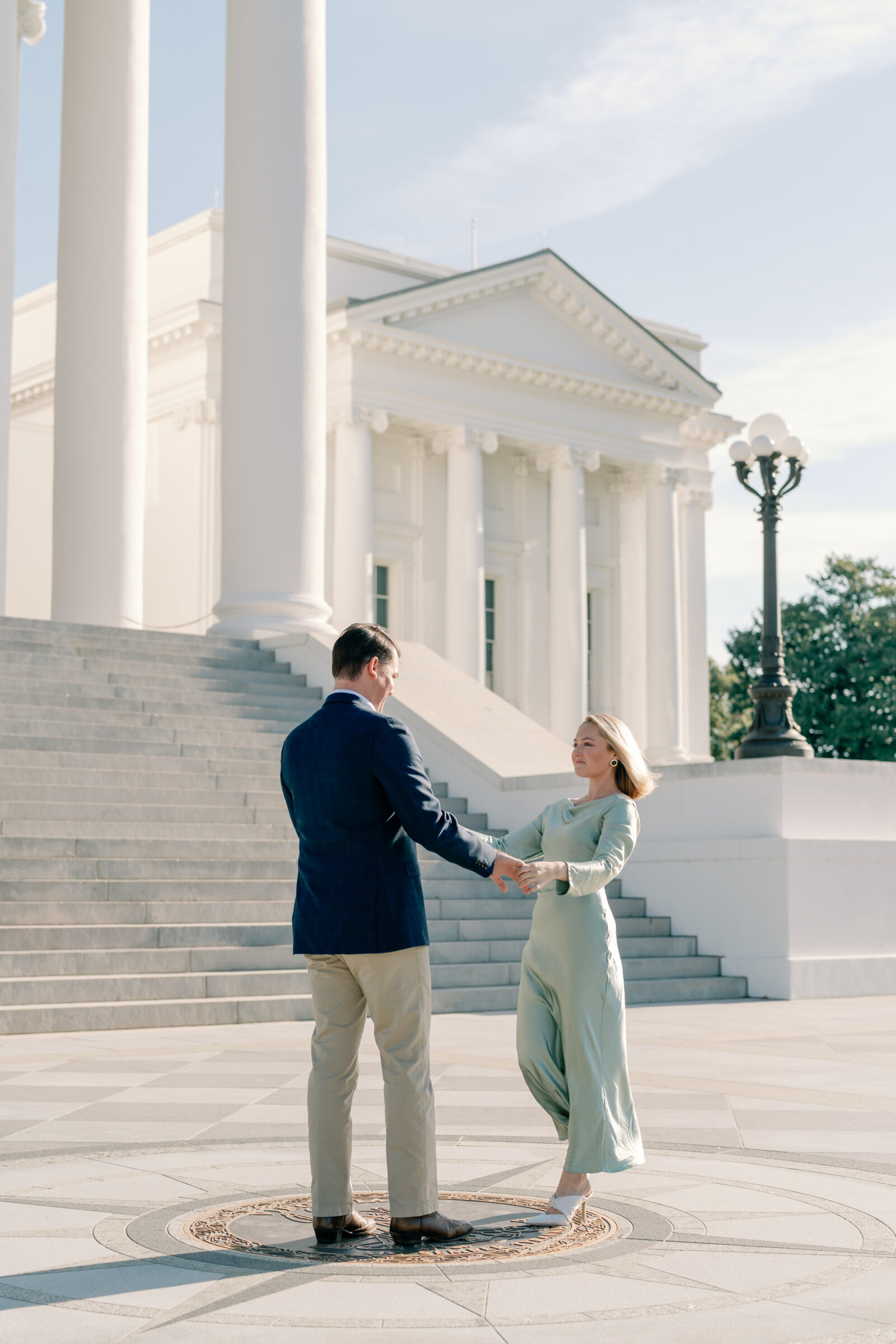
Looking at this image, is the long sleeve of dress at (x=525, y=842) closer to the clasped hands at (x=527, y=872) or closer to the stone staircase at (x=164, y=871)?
the clasped hands at (x=527, y=872)

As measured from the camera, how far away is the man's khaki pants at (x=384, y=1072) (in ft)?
18.6

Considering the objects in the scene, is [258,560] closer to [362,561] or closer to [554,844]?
[554,844]

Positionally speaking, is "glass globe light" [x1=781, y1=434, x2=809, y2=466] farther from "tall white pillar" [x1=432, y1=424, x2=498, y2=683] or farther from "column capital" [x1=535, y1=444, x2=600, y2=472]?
"column capital" [x1=535, y1=444, x2=600, y2=472]

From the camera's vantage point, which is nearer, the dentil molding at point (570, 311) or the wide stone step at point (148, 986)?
the wide stone step at point (148, 986)


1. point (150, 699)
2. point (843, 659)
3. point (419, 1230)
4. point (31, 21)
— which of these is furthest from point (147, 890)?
point (843, 659)

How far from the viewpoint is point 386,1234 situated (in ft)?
19.2

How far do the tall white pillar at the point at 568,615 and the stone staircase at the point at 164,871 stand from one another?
30.8 metres

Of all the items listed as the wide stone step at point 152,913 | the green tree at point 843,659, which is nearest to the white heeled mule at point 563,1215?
the wide stone step at point 152,913

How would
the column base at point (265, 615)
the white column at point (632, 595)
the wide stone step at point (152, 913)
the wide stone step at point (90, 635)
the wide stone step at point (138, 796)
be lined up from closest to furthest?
the wide stone step at point (152, 913) → the wide stone step at point (138, 796) → the wide stone step at point (90, 635) → the column base at point (265, 615) → the white column at point (632, 595)

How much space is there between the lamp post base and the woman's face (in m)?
13.3

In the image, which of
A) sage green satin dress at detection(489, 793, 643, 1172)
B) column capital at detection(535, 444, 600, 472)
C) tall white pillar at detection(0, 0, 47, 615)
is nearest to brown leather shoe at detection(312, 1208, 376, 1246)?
sage green satin dress at detection(489, 793, 643, 1172)

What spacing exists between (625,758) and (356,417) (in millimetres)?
42564

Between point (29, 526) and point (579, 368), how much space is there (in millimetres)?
18249

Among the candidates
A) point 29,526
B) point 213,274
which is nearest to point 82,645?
point 213,274
